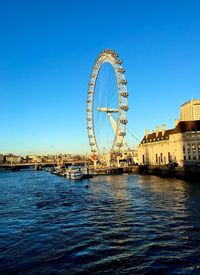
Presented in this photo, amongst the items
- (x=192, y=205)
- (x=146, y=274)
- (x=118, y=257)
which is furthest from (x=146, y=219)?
(x=146, y=274)

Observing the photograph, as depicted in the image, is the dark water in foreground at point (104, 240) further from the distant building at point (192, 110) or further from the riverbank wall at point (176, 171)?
the distant building at point (192, 110)

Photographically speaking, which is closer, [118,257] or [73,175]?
[118,257]

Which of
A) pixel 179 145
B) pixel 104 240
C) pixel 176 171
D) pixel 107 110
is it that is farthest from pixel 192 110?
pixel 104 240

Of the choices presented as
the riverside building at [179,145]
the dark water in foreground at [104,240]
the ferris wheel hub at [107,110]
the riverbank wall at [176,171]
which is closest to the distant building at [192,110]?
the riverside building at [179,145]

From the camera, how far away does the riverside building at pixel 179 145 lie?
241ft

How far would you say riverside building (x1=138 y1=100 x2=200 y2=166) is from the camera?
241 feet

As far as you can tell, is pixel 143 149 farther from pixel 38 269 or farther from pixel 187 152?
pixel 38 269

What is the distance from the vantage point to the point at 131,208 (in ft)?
85.1

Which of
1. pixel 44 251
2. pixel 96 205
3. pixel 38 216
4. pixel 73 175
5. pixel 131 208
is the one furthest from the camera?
pixel 73 175

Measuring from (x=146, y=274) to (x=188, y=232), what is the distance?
6.30m

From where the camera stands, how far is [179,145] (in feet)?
245

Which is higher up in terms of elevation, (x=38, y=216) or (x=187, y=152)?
(x=187, y=152)

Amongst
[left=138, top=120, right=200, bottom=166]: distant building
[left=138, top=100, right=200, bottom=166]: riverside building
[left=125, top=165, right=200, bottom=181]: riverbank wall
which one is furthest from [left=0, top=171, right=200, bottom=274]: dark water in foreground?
[left=138, top=120, right=200, bottom=166]: distant building

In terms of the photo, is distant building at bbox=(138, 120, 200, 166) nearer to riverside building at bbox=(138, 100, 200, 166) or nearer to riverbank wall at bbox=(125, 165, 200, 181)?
riverside building at bbox=(138, 100, 200, 166)
